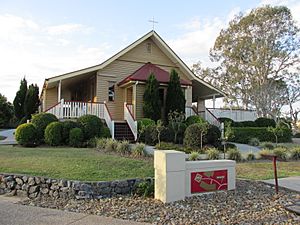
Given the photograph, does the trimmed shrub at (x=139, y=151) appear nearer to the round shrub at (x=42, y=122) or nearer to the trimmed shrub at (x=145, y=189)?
the trimmed shrub at (x=145, y=189)

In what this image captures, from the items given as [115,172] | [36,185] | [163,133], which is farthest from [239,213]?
[163,133]

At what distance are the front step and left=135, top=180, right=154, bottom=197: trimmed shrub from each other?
9.24 meters

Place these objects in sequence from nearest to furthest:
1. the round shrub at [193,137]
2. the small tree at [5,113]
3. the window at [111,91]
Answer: the round shrub at [193,137]
the window at [111,91]
the small tree at [5,113]

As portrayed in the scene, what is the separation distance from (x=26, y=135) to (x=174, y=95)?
8.85 meters

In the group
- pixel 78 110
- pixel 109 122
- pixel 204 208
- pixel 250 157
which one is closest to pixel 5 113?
pixel 78 110

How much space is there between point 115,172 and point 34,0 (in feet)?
23.6

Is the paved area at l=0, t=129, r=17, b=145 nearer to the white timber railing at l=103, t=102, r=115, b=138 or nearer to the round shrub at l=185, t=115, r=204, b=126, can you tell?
the white timber railing at l=103, t=102, r=115, b=138

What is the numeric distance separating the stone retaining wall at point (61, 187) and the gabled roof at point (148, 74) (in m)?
11.4

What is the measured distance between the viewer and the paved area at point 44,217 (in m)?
4.90

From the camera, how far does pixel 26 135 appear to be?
1381 cm

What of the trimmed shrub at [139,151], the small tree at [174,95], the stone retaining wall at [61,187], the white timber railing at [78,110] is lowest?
the stone retaining wall at [61,187]

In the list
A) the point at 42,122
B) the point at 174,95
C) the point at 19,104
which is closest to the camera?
the point at 42,122

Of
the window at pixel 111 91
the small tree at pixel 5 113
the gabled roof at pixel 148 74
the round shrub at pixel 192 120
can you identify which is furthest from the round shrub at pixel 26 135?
the small tree at pixel 5 113

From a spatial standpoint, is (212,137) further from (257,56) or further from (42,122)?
(257,56)
